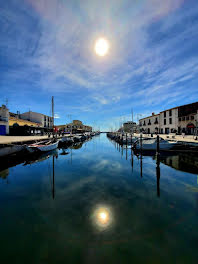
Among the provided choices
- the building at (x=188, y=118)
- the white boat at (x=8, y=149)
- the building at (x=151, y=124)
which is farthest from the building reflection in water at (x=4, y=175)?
the building at (x=151, y=124)

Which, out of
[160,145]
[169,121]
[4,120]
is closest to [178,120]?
[169,121]

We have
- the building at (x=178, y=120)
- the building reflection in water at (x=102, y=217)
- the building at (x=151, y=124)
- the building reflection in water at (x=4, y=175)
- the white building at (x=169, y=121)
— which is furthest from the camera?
the building at (x=151, y=124)

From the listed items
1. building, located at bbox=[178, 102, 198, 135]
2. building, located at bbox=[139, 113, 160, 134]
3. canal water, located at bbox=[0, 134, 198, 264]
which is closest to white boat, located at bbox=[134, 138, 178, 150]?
canal water, located at bbox=[0, 134, 198, 264]

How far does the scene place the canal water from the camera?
12.1ft

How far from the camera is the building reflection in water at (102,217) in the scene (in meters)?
4.87

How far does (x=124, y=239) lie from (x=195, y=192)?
657 cm

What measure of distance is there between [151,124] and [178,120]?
17.3 m

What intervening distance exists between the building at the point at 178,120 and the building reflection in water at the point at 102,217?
35.8 meters

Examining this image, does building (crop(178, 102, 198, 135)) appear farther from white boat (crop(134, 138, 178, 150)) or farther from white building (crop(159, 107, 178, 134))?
white boat (crop(134, 138, 178, 150))

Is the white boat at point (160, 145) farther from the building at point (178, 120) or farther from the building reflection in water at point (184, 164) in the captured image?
the building at point (178, 120)

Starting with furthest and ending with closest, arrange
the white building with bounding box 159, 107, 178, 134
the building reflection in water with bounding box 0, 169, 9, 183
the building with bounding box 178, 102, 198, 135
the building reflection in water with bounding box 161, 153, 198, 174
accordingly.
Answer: the white building with bounding box 159, 107, 178, 134
the building with bounding box 178, 102, 198, 135
the building reflection in water with bounding box 161, 153, 198, 174
the building reflection in water with bounding box 0, 169, 9, 183

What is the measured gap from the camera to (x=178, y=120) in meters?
42.5

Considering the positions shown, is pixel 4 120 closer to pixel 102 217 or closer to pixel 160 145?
pixel 102 217

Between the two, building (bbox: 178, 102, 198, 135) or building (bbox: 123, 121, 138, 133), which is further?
building (bbox: 123, 121, 138, 133)
